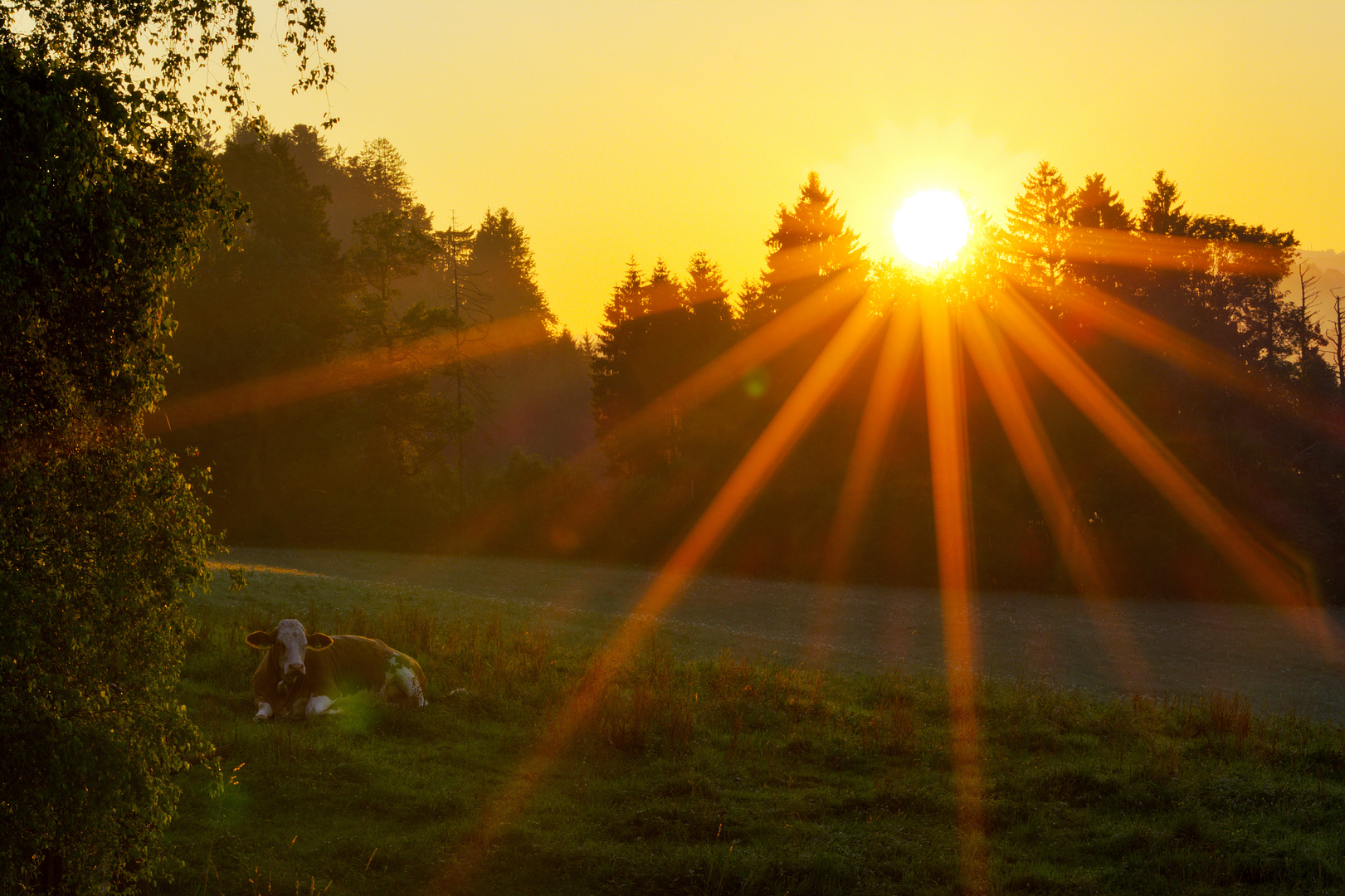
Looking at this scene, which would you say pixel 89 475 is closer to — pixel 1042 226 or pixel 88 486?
pixel 88 486

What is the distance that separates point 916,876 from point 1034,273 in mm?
46100

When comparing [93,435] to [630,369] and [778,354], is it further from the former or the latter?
[630,369]

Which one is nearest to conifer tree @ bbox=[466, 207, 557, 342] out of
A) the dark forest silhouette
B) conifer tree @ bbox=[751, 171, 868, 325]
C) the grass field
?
the dark forest silhouette

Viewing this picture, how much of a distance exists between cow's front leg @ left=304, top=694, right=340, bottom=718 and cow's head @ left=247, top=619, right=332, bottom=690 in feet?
1.34

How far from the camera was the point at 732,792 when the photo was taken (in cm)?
1067

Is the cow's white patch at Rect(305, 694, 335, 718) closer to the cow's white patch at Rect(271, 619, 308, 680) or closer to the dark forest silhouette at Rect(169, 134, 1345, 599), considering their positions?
the cow's white patch at Rect(271, 619, 308, 680)

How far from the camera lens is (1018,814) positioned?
33.2ft

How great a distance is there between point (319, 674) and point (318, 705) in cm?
63

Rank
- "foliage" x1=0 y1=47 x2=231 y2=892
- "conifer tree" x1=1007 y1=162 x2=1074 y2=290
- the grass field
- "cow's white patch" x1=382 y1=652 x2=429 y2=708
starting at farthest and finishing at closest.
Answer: "conifer tree" x1=1007 y1=162 x2=1074 y2=290
"cow's white patch" x1=382 y1=652 x2=429 y2=708
the grass field
"foliage" x1=0 y1=47 x2=231 y2=892

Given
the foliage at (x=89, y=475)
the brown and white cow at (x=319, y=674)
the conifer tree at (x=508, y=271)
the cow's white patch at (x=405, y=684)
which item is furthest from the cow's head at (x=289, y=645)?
the conifer tree at (x=508, y=271)

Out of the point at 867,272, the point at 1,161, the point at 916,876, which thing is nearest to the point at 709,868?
the point at 916,876

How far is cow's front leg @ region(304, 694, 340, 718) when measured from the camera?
1297 cm

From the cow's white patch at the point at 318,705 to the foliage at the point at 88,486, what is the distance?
586 centimetres

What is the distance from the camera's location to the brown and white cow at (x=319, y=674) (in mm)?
13305
